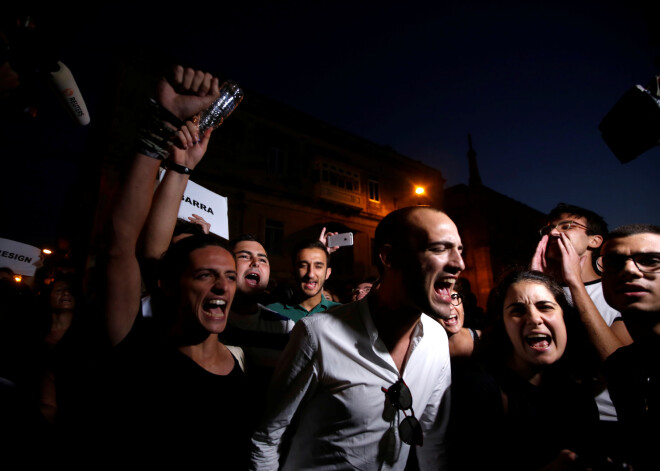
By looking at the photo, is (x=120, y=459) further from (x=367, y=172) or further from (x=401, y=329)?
(x=367, y=172)

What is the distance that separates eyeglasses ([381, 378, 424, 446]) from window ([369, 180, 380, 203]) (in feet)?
60.8

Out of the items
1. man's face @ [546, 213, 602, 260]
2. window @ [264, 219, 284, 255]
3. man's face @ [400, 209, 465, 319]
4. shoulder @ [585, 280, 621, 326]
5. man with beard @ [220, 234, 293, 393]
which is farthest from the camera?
window @ [264, 219, 284, 255]

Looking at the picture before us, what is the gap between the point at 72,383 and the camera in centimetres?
175

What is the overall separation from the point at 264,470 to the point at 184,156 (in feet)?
6.76

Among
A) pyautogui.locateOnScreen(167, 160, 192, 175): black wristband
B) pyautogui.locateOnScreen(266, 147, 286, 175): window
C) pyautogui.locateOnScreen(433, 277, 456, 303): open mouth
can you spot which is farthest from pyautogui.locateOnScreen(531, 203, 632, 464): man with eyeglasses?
pyautogui.locateOnScreen(266, 147, 286, 175): window

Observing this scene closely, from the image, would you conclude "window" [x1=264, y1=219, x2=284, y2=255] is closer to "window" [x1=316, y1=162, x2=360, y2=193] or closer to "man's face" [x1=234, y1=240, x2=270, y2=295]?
"window" [x1=316, y1=162, x2=360, y2=193]

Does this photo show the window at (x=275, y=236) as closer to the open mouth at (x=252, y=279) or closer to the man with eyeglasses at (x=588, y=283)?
the open mouth at (x=252, y=279)

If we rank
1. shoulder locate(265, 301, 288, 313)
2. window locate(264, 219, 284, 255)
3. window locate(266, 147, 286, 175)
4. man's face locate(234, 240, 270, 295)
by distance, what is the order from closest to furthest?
1. man's face locate(234, 240, 270, 295)
2. shoulder locate(265, 301, 288, 313)
3. window locate(264, 219, 284, 255)
4. window locate(266, 147, 286, 175)

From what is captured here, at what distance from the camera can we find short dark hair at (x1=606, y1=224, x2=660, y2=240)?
212 centimetres

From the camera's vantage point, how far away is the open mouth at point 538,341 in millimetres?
2211

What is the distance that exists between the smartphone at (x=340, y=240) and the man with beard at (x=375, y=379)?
8.78 ft

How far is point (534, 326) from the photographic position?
2219 mm

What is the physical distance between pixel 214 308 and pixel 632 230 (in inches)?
113

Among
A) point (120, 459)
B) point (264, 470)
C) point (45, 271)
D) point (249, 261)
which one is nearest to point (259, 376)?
point (264, 470)
